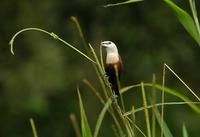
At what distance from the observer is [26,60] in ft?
43.7

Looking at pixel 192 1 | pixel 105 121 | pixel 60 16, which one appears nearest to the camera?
pixel 192 1

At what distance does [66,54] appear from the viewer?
534 inches

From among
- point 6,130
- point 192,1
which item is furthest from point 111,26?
point 192,1

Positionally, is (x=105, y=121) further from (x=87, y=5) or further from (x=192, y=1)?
(x=192, y=1)

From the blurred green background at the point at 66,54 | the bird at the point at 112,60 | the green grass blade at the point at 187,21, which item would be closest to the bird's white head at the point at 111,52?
the bird at the point at 112,60

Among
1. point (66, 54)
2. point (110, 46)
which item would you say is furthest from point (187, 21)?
point (66, 54)

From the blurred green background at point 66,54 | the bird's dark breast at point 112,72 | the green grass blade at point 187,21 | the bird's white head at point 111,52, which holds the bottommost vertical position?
the blurred green background at point 66,54

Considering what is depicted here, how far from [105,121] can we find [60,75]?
1124mm

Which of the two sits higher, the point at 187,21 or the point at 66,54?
the point at 187,21

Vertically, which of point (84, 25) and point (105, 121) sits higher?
point (84, 25)

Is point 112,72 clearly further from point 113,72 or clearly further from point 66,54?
point 66,54

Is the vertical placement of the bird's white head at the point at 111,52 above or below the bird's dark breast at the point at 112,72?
above

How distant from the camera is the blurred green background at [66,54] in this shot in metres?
12.8

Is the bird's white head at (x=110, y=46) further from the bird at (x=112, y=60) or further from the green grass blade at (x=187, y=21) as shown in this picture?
the green grass blade at (x=187, y=21)
